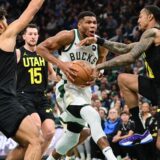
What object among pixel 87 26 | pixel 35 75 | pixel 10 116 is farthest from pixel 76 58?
pixel 10 116

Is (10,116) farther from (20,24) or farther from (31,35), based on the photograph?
(31,35)

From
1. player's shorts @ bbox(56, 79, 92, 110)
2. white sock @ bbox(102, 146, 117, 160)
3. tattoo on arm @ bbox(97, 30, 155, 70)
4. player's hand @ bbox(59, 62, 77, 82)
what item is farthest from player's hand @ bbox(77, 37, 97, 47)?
white sock @ bbox(102, 146, 117, 160)

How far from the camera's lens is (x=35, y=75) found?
9.16m

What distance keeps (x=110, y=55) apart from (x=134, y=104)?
433 inches

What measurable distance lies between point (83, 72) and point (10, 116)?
1925 mm

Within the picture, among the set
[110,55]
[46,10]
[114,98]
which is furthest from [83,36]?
[46,10]

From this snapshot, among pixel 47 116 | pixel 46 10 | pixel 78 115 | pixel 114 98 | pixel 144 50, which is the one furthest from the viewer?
pixel 46 10

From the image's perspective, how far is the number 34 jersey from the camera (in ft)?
29.7

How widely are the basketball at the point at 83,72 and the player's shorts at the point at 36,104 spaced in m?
1.06

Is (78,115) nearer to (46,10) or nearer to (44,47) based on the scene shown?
(44,47)

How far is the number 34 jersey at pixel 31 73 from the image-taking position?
29.7ft

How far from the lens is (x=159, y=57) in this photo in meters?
7.64

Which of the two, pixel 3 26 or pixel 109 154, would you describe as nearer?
pixel 3 26

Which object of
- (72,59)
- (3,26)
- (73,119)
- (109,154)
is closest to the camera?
(3,26)
